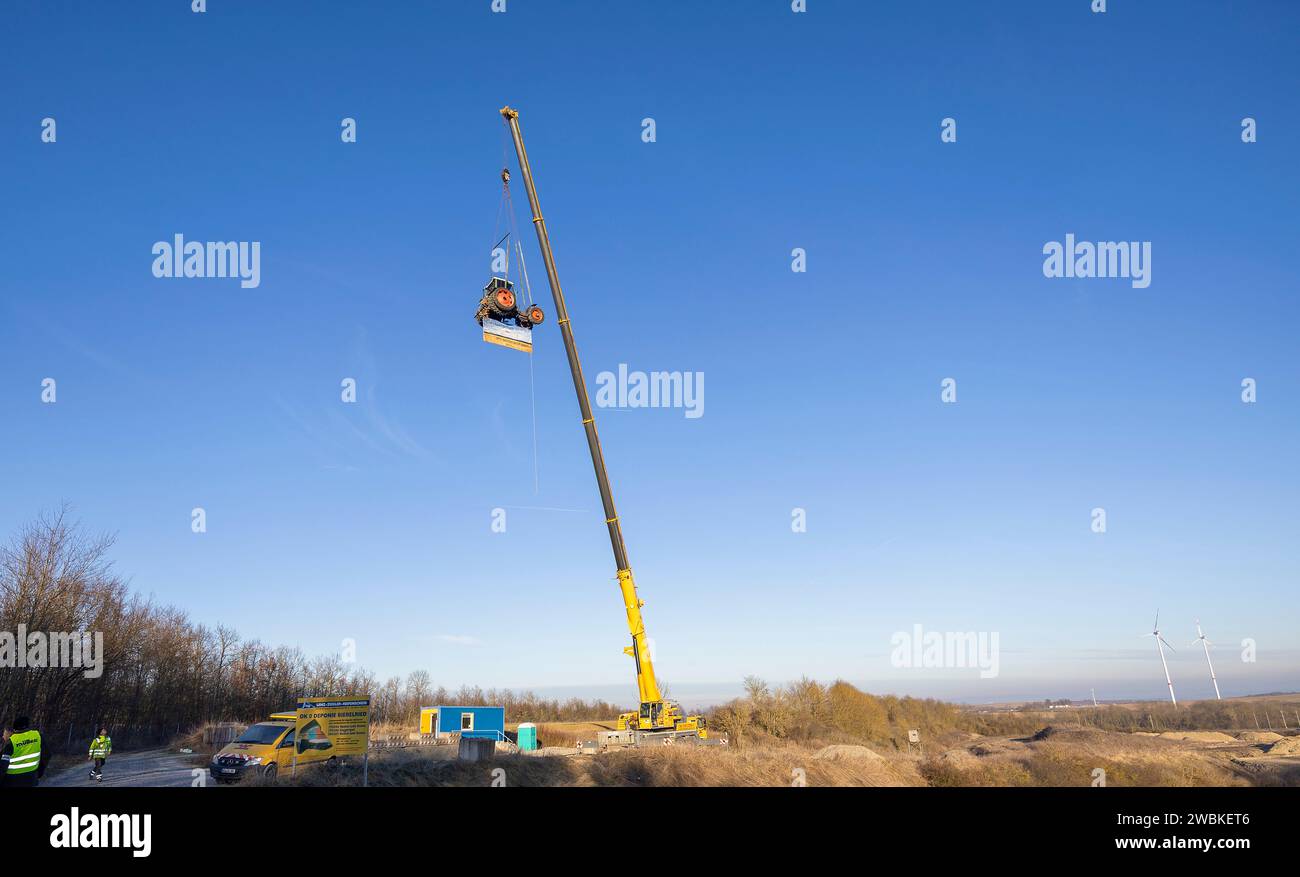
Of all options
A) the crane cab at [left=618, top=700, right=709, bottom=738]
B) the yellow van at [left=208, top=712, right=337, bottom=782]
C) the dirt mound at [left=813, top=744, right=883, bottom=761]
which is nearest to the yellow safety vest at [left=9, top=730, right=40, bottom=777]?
the yellow van at [left=208, top=712, right=337, bottom=782]

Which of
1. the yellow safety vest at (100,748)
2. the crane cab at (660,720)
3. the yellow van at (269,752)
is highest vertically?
the yellow van at (269,752)

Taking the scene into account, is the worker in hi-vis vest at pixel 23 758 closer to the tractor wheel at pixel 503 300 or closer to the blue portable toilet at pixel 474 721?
the tractor wheel at pixel 503 300

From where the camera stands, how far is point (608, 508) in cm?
3294

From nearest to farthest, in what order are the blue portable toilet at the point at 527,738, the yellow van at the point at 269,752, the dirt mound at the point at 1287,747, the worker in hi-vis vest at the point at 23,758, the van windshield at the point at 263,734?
the worker in hi-vis vest at the point at 23,758 → the yellow van at the point at 269,752 → the van windshield at the point at 263,734 → the blue portable toilet at the point at 527,738 → the dirt mound at the point at 1287,747

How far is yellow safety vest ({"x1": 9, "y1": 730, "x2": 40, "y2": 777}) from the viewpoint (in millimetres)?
13719

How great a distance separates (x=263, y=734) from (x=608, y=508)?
15.4 metres

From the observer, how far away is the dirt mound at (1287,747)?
49131 mm

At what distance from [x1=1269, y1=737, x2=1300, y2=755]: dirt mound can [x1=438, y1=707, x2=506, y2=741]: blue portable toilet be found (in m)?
49.6

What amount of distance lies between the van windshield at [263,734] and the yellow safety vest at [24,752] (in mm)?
8072

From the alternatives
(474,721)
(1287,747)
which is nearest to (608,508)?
(474,721)

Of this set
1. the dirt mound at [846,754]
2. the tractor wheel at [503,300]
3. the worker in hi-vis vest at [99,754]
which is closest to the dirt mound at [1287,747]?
the dirt mound at [846,754]

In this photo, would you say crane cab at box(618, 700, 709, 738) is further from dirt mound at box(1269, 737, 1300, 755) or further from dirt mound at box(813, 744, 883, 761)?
dirt mound at box(1269, 737, 1300, 755)
